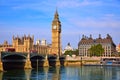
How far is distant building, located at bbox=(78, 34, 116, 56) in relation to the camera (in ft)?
573

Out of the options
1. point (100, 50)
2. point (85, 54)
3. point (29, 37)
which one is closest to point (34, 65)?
point (29, 37)

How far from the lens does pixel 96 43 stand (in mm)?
179625

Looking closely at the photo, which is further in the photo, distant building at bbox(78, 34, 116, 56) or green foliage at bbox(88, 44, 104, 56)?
distant building at bbox(78, 34, 116, 56)

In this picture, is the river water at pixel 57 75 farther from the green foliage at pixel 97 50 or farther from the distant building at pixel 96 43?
the distant building at pixel 96 43

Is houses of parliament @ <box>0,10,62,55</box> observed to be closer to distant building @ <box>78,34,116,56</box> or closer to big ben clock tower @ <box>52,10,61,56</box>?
big ben clock tower @ <box>52,10,61,56</box>

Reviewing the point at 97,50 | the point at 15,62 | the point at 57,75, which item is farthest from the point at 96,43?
the point at 57,75

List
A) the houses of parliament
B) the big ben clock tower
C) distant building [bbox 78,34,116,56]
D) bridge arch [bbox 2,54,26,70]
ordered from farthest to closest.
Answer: distant building [bbox 78,34,116,56] < the big ben clock tower < the houses of parliament < bridge arch [bbox 2,54,26,70]

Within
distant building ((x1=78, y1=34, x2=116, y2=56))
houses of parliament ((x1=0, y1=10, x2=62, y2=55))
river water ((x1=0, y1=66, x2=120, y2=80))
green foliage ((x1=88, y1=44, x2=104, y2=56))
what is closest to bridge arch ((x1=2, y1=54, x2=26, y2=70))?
river water ((x1=0, y1=66, x2=120, y2=80))

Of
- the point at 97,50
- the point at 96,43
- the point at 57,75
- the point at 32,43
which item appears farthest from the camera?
the point at 96,43

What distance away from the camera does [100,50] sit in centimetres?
15712

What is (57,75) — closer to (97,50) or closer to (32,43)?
(32,43)

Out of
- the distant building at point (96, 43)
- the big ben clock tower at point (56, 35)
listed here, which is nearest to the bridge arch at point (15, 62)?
the big ben clock tower at point (56, 35)

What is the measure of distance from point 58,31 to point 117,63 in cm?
3418

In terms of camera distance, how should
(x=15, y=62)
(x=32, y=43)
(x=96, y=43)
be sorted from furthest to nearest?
(x=96, y=43) < (x=32, y=43) < (x=15, y=62)
